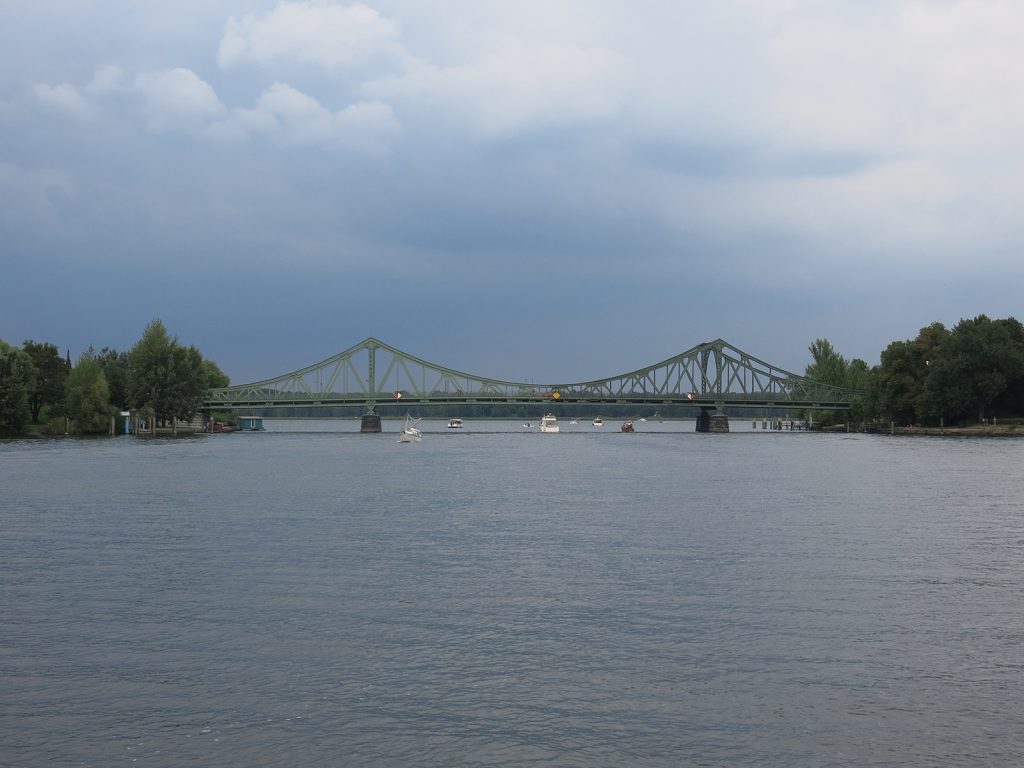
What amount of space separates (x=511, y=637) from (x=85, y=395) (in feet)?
398

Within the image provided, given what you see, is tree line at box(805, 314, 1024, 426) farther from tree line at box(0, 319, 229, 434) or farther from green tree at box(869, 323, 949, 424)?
tree line at box(0, 319, 229, 434)

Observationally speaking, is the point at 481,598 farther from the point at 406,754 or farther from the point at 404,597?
the point at 406,754

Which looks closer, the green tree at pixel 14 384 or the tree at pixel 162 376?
the green tree at pixel 14 384

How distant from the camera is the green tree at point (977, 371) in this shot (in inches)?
5094

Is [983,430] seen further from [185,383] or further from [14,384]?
[14,384]

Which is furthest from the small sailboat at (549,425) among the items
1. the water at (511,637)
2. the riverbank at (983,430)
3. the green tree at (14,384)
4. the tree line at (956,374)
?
the water at (511,637)

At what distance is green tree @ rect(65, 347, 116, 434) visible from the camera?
12656cm

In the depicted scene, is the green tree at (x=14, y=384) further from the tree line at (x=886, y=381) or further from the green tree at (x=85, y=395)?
the green tree at (x=85, y=395)

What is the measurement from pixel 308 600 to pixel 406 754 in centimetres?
972

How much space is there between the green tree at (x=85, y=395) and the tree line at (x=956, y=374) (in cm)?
10958

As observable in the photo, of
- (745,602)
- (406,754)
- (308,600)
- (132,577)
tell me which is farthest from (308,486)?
(406,754)

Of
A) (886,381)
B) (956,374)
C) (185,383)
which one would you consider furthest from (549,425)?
(956,374)

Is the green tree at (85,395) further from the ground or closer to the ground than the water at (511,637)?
further from the ground

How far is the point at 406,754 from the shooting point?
12.6m
